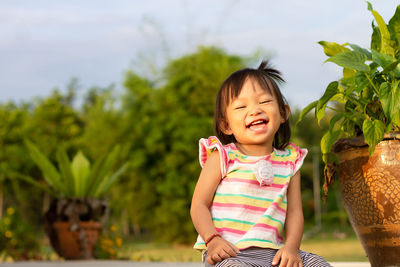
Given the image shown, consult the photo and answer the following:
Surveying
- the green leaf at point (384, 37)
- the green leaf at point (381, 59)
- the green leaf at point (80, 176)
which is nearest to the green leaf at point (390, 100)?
the green leaf at point (381, 59)

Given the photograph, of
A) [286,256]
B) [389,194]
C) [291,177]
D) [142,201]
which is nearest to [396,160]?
[389,194]

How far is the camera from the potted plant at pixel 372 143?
229 centimetres

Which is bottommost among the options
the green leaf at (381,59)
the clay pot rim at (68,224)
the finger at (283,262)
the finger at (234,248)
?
the clay pot rim at (68,224)

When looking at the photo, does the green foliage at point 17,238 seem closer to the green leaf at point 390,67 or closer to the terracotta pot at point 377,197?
the terracotta pot at point 377,197

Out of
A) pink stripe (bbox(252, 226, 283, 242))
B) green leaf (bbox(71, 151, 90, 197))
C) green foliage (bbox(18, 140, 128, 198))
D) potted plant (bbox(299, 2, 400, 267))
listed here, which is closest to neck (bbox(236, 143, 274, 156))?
pink stripe (bbox(252, 226, 283, 242))

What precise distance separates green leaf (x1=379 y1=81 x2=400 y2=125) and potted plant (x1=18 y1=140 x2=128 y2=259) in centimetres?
354

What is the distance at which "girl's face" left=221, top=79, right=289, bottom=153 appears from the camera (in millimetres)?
1984

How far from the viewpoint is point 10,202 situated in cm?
1295

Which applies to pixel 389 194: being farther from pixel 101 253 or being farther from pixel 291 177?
pixel 101 253

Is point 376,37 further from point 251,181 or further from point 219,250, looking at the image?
point 219,250

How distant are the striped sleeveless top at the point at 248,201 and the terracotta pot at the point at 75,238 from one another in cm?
338

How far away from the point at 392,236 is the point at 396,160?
1.22 feet

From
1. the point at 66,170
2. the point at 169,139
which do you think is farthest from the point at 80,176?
the point at 169,139

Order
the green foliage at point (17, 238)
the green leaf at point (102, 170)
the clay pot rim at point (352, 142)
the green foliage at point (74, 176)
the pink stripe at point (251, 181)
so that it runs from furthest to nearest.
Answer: the green foliage at point (17, 238) → the green leaf at point (102, 170) → the green foliage at point (74, 176) → the clay pot rim at point (352, 142) → the pink stripe at point (251, 181)
